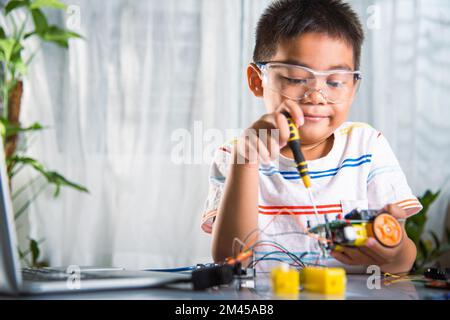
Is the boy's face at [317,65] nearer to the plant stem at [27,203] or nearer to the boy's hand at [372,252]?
the boy's hand at [372,252]

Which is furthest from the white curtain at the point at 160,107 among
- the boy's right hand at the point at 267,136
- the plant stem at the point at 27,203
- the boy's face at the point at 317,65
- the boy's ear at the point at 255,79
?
the boy's right hand at the point at 267,136

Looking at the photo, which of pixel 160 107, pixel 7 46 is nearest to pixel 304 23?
pixel 7 46

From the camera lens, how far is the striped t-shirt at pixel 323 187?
3.91ft

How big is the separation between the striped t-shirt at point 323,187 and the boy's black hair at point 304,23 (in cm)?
21

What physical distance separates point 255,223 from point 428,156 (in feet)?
6.36

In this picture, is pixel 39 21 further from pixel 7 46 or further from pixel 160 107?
pixel 160 107

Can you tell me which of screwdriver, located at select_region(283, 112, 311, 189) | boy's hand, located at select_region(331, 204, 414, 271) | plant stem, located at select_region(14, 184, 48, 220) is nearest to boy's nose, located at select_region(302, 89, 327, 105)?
screwdriver, located at select_region(283, 112, 311, 189)

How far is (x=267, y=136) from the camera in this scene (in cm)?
98

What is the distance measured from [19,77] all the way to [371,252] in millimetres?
2213

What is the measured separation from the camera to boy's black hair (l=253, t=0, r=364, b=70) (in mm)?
1159

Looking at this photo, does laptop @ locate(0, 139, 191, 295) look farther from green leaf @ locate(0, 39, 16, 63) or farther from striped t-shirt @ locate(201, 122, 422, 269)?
green leaf @ locate(0, 39, 16, 63)

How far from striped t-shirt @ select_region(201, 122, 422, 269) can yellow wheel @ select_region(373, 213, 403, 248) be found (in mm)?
436

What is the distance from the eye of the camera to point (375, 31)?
2.76 metres
